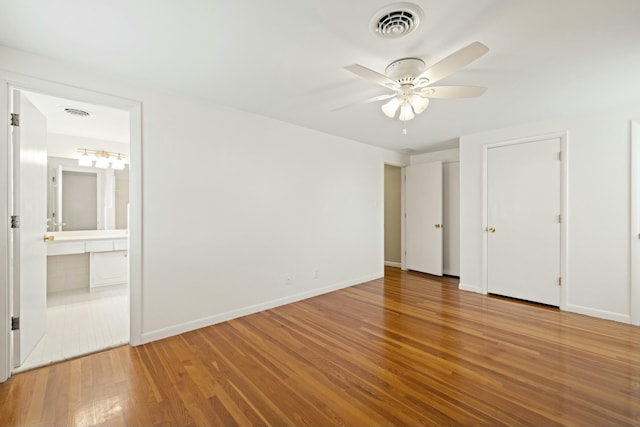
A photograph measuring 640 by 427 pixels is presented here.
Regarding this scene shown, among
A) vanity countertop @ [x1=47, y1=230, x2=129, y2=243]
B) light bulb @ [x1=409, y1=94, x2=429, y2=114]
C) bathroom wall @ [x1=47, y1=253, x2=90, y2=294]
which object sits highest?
light bulb @ [x1=409, y1=94, x2=429, y2=114]

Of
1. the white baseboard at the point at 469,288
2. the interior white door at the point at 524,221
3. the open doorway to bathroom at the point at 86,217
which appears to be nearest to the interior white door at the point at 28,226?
the open doorway to bathroom at the point at 86,217

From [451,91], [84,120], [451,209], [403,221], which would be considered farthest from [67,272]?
[451,209]

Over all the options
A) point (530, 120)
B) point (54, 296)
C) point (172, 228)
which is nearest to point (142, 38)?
point (172, 228)

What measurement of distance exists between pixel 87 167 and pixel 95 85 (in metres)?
2.62

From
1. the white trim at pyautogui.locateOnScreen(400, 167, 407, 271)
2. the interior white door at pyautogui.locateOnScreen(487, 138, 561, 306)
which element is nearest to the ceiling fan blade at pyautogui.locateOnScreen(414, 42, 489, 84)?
the interior white door at pyautogui.locateOnScreen(487, 138, 561, 306)

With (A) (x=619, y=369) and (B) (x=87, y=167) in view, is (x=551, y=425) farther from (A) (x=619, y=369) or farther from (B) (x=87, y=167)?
(B) (x=87, y=167)

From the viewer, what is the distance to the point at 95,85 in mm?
2252

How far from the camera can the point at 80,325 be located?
9.29 feet

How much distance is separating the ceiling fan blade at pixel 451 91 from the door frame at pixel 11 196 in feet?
8.14

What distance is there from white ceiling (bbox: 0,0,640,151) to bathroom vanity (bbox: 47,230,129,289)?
275 centimetres

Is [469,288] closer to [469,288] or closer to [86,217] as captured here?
[469,288]

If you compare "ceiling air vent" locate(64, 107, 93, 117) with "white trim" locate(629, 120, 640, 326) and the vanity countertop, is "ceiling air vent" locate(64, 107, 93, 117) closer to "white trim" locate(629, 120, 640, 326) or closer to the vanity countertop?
the vanity countertop

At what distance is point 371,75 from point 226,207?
2024 millimetres

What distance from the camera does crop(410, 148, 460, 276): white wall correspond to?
491 cm
